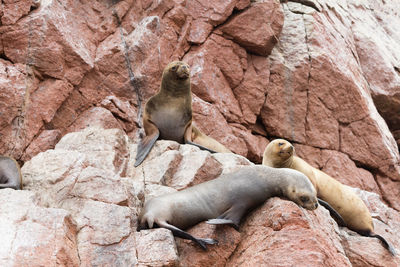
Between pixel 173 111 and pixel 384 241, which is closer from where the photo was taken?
pixel 384 241

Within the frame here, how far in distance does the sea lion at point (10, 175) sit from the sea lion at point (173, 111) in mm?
2636

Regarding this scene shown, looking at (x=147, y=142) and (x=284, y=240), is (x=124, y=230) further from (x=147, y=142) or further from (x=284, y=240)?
(x=147, y=142)

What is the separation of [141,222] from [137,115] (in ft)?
16.4

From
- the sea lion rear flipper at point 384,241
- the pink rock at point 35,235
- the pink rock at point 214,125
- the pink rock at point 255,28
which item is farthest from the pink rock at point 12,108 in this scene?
the sea lion rear flipper at point 384,241

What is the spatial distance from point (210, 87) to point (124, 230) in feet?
19.4

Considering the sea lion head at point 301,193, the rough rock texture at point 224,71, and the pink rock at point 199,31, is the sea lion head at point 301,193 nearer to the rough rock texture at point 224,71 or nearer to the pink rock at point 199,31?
the rough rock texture at point 224,71

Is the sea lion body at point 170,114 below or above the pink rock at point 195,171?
below

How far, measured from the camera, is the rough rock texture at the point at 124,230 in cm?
447

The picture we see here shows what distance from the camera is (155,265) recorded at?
453 centimetres

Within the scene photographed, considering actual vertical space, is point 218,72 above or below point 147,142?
below

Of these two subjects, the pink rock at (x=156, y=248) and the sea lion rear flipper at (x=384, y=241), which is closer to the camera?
the pink rock at (x=156, y=248)

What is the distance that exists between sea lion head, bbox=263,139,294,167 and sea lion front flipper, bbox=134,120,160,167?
172 cm

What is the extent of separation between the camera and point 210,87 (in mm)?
10438

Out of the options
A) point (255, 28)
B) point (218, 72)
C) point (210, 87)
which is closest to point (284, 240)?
point (210, 87)
